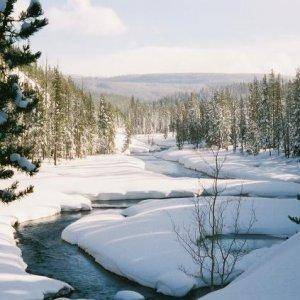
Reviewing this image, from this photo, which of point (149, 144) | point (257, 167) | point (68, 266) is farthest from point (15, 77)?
point (149, 144)

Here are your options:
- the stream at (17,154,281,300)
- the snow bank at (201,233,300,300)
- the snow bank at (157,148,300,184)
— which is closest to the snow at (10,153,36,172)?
the snow bank at (201,233,300,300)

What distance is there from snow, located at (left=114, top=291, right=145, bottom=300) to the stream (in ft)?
2.26

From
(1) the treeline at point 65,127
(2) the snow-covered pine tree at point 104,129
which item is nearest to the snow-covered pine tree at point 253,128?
(2) the snow-covered pine tree at point 104,129

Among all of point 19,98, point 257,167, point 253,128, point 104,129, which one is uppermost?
point 19,98

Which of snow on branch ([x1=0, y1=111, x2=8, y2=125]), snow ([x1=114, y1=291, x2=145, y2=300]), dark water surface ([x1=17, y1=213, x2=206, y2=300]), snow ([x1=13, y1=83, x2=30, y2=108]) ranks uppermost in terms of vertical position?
snow ([x1=13, y1=83, x2=30, y2=108])

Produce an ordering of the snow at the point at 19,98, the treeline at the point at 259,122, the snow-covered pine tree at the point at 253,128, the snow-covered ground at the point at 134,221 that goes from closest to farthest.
A: the snow at the point at 19,98, the snow-covered ground at the point at 134,221, the treeline at the point at 259,122, the snow-covered pine tree at the point at 253,128

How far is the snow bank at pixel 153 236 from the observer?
22172 mm

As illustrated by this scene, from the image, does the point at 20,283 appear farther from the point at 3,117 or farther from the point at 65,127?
the point at 65,127

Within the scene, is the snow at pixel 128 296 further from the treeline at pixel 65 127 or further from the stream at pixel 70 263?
the treeline at pixel 65 127

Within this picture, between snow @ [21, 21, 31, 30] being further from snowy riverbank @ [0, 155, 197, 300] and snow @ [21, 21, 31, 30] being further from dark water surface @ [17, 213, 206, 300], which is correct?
dark water surface @ [17, 213, 206, 300]

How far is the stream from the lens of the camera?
21328 mm

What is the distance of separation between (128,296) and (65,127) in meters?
63.5

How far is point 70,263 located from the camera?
25.7 m

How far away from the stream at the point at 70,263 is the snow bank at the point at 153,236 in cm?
53
